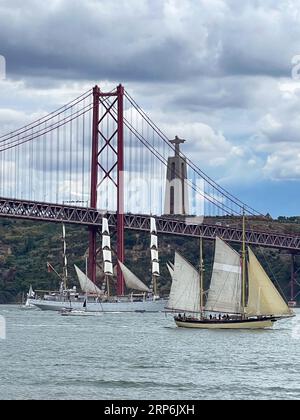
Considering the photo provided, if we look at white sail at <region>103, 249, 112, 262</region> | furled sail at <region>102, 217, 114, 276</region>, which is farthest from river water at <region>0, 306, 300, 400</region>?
white sail at <region>103, 249, 112, 262</region>

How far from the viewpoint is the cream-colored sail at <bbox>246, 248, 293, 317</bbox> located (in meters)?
79.7

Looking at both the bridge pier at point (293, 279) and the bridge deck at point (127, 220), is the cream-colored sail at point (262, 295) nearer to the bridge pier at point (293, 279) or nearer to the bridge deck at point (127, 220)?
the bridge deck at point (127, 220)

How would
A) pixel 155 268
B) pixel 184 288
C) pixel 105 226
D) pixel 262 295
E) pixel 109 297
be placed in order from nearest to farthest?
pixel 262 295 < pixel 184 288 < pixel 105 226 < pixel 109 297 < pixel 155 268

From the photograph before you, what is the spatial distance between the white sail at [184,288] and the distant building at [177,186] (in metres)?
69.9

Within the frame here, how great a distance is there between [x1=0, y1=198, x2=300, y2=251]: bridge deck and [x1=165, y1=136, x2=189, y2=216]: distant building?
19.0 meters

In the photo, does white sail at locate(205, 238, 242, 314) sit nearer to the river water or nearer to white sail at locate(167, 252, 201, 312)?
the river water

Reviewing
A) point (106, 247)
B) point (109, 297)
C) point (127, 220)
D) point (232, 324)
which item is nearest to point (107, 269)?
point (106, 247)

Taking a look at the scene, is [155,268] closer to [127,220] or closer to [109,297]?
[109,297]

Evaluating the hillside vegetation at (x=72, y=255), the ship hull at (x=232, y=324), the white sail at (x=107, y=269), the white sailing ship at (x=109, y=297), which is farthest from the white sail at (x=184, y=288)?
the hillside vegetation at (x=72, y=255)

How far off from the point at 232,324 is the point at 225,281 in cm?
240

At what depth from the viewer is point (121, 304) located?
120 metres

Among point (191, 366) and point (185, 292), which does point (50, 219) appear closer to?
point (185, 292)

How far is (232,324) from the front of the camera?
268 ft
